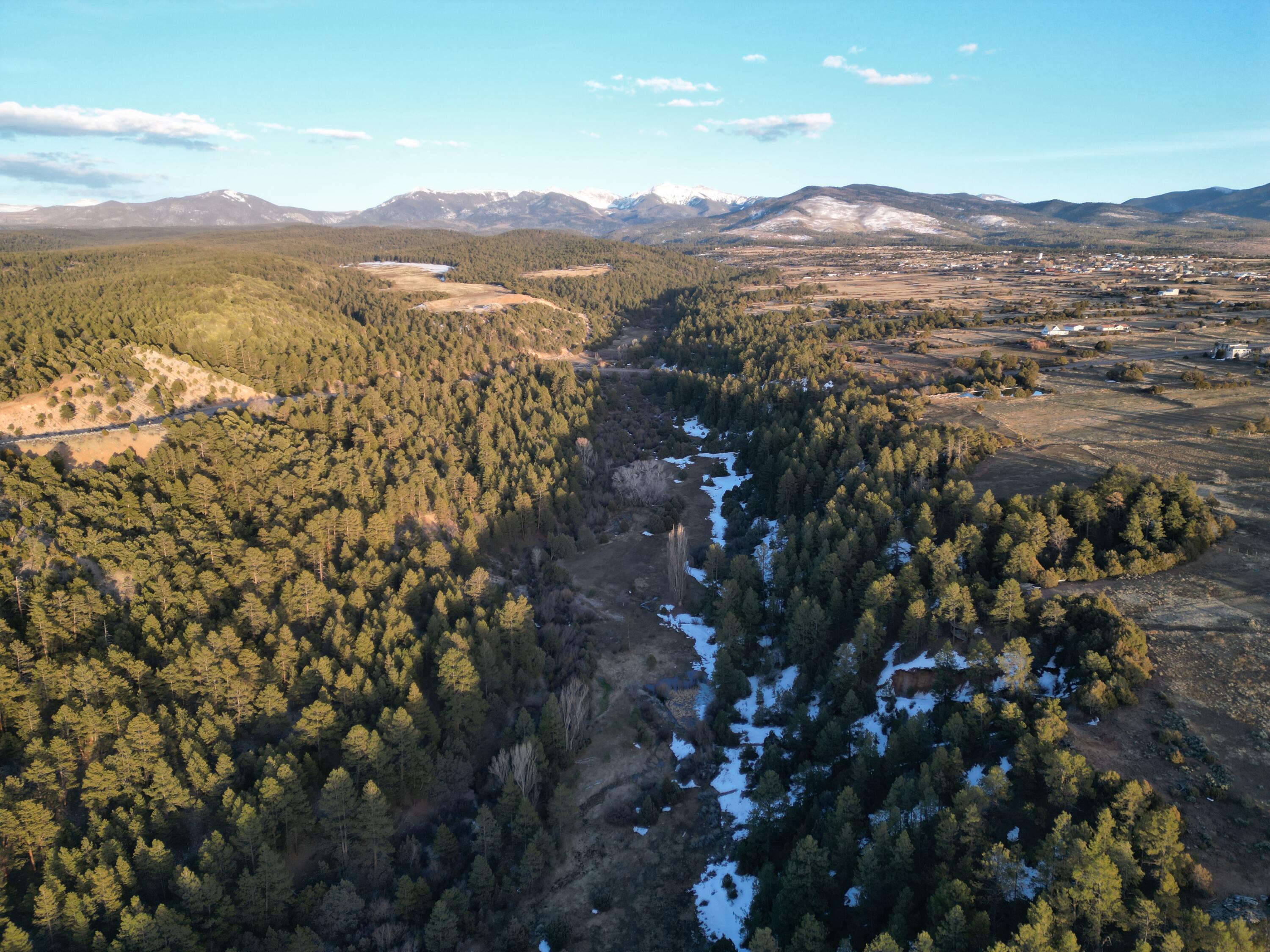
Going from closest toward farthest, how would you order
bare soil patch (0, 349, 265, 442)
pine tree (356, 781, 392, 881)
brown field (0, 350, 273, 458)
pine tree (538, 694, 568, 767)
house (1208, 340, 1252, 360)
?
pine tree (356, 781, 392, 881), pine tree (538, 694, 568, 767), brown field (0, 350, 273, 458), bare soil patch (0, 349, 265, 442), house (1208, 340, 1252, 360)

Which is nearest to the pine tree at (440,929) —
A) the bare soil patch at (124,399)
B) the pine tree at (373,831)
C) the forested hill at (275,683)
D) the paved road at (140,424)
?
the forested hill at (275,683)

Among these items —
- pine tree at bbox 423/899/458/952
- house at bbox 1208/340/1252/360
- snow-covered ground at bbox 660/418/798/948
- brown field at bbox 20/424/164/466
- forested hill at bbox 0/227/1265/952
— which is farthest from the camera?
house at bbox 1208/340/1252/360

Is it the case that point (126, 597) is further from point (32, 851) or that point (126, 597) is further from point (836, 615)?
point (836, 615)

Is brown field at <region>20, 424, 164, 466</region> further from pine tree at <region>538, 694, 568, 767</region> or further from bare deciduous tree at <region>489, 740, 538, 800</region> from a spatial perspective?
pine tree at <region>538, 694, 568, 767</region>

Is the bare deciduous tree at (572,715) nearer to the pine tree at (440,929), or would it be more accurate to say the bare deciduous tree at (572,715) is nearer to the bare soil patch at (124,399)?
the pine tree at (440,929)

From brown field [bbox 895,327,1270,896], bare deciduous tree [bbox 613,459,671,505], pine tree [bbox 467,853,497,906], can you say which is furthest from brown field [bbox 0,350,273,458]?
brown field [bbox 895,327,1270,896]

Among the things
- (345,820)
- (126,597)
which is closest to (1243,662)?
(345,820)

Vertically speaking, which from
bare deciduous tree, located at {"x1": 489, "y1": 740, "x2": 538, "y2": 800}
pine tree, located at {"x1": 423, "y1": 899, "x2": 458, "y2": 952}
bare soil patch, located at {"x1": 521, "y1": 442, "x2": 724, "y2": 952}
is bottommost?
bare soil patch, located at {"x1": 521, "y1": 442, "x2": 724, "y2": 952}
